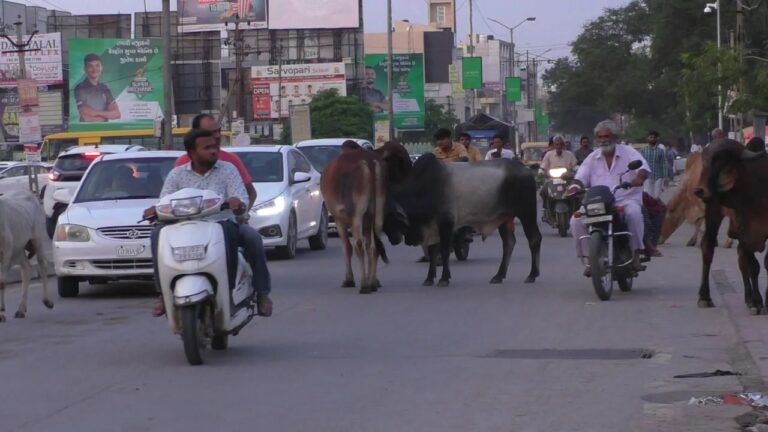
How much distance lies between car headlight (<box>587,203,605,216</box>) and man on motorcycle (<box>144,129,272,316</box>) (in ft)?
14.4

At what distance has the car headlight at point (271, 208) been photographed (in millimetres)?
18516

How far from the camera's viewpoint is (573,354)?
32.8 ft

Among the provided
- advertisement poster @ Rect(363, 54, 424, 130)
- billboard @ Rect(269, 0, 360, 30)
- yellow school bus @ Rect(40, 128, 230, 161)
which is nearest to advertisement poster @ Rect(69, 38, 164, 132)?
billboard @ Rect(269, 0, 360, 30)

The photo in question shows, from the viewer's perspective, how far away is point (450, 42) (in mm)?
101750

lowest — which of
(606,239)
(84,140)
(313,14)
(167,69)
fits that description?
(606,239)

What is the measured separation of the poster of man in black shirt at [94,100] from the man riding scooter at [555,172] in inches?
1941

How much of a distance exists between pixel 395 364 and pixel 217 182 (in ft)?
6.44

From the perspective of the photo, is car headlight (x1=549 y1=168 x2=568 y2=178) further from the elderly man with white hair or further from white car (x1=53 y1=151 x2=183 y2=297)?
white car (x1=53 y1=151 x2=183 y2=297)

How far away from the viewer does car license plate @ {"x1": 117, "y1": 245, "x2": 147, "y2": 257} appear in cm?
1403

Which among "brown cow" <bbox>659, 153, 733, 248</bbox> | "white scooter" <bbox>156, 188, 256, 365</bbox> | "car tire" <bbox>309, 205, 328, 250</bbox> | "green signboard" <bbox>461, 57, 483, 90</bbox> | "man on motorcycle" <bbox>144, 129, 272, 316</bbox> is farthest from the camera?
"green signboard" <bbox>461, 57, 483, 90</bbox>

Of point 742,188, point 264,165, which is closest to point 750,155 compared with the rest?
point 742,188

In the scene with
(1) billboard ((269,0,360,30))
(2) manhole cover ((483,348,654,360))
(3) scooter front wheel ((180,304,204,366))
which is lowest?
(2) manhole cover ((483,348,654,360))

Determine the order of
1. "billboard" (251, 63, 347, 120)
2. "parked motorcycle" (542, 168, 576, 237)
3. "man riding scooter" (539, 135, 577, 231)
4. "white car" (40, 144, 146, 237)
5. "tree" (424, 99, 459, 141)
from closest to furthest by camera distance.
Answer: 1. "parked motorcycle" (542, 168, 576, 237)
2. "man riding scooter" (539, 135, 577, 231)
3. "white car" (40, 144, 146, 237)
4. "billboard" (251, 63, 347, 120)
5. "tree" (424, 99, 459, 141)

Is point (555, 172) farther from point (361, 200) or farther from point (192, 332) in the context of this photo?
point (192, 332)
